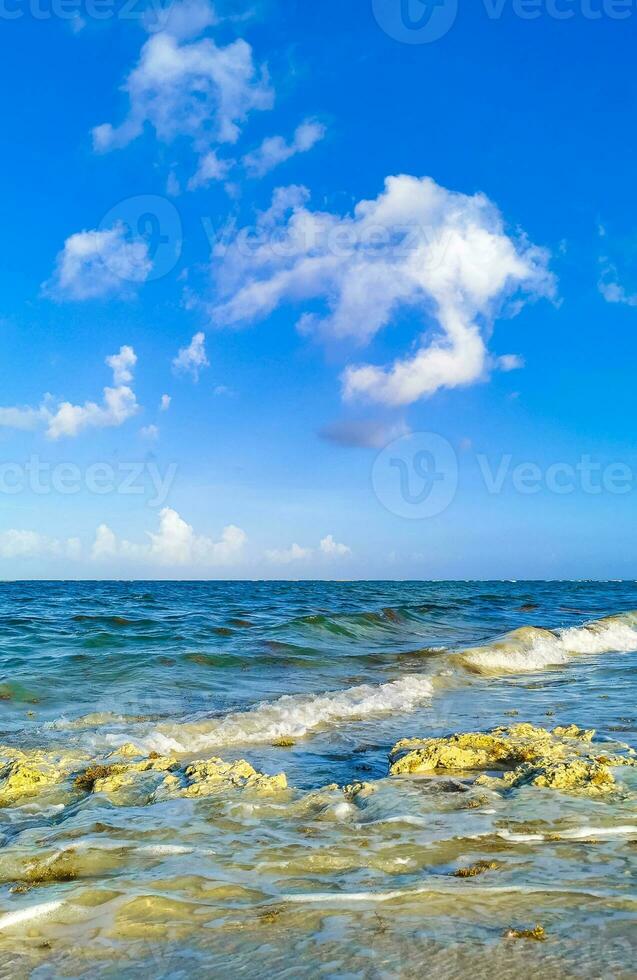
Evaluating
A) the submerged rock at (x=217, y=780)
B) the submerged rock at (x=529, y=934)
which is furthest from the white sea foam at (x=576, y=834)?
the submerged rock at (x=217, y=780)

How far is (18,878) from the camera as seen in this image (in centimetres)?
425

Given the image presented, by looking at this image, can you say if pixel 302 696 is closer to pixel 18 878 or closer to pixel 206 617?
pixel 18 878

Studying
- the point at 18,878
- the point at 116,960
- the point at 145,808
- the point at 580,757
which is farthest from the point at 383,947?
the point at 580,757

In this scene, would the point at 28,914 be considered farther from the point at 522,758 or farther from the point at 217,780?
the point at 522,758

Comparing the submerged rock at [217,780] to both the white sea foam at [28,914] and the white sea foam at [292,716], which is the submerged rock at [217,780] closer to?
the white sea foam at [292,716]

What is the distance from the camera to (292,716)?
10133 mm

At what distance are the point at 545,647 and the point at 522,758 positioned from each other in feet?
45.3

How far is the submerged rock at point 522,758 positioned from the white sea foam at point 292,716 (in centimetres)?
232

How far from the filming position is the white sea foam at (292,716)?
350 inches

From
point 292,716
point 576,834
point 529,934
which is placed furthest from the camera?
point 292,716

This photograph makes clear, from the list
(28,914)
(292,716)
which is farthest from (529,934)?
(292,716)

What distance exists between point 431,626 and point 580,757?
67.9 ft

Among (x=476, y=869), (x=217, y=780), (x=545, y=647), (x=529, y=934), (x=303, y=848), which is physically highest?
(x=529, y=934)

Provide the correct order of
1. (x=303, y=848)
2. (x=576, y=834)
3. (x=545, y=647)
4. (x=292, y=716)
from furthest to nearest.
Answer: (x=545, y=647) < (x=292, y=716) < (x=576, y=834) < (x=303, y=848)
